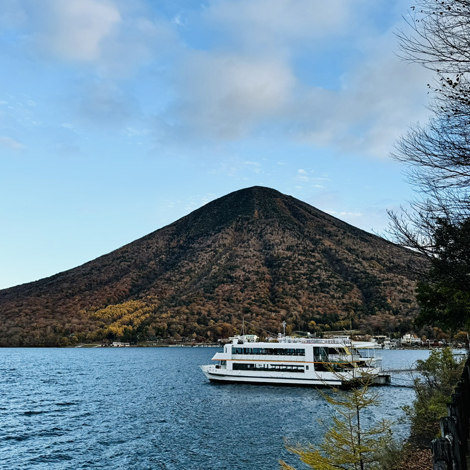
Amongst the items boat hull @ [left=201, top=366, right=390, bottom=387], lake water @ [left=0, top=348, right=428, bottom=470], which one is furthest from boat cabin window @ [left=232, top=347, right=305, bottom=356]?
lake water @ [left=0, top=348, right=428, bottom=470]

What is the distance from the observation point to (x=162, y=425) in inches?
1463

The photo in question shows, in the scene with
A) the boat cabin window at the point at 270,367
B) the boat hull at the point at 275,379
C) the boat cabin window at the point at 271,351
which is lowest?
the boat hull at the point at 275,379

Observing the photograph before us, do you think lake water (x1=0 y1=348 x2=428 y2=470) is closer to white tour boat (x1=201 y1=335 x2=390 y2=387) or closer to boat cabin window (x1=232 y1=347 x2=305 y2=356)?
white tour boat (x1=201 y1=335 x2=390 y2=387)

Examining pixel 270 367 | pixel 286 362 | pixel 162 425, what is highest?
pixel 286 362

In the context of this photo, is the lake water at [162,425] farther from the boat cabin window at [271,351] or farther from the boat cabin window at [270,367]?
the boat cabin window at [271,351]

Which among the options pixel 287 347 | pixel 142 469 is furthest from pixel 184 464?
pixel 287 347

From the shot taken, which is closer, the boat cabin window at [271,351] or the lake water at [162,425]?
the lake water at [162,425]

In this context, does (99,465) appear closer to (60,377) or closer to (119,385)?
(119,385)

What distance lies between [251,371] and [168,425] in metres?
22.8

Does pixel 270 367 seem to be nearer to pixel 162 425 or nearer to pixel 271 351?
pixel 271 351

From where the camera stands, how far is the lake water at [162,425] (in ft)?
87.4

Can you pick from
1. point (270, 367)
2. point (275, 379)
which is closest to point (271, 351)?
point (270, 367)

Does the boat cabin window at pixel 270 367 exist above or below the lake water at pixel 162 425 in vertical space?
above

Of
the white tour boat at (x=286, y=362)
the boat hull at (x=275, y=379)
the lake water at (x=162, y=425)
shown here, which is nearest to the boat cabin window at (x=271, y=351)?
the white tour boat at (x=286, y=362)
